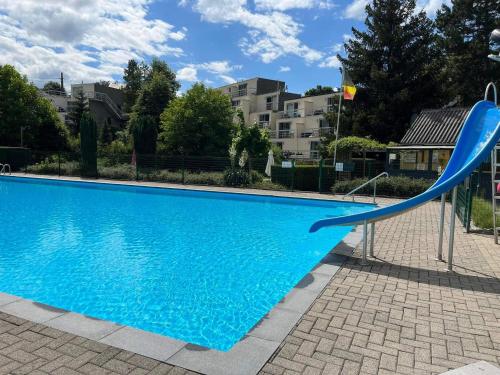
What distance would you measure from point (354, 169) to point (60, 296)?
15396mm

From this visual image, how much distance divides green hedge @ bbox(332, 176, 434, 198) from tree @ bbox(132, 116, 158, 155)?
13739mm

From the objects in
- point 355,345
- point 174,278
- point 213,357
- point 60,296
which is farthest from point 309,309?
point 60,296

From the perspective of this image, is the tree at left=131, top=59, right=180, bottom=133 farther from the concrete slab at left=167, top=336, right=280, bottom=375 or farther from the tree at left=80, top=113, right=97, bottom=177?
the concrete slab at left=167, top=336, right=280, bottom=375

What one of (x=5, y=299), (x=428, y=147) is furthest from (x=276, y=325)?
(x=428, y=147)

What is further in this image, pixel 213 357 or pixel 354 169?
pixel 354 169

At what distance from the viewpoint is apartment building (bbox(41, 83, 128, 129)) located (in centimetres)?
4903

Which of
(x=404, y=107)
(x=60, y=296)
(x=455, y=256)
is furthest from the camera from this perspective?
(x=404, y=107)

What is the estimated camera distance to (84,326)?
10.7ft

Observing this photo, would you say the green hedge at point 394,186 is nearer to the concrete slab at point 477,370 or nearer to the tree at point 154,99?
the concrete slab at point 477,370

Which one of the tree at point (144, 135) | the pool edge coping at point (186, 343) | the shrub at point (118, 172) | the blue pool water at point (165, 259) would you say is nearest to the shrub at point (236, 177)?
the blue pool water at point (165, 259)

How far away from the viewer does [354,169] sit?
1828cm

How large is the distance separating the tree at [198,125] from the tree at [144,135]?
112 centimetres

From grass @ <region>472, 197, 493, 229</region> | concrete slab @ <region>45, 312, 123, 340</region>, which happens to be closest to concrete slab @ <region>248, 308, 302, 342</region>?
concrete slab @ <region>45, 312, 123, 340</region>

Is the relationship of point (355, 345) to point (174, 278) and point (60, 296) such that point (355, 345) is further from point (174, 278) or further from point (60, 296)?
point (60, 296)
